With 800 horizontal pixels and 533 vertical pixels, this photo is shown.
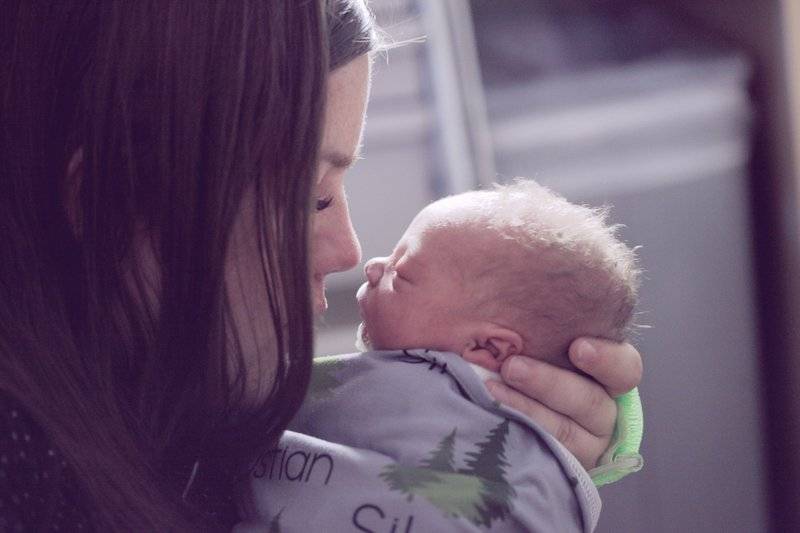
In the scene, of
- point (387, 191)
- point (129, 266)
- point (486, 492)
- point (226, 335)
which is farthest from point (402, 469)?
point (387, 191)

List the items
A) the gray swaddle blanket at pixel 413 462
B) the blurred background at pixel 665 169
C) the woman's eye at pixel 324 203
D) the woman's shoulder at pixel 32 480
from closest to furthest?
the woman's shoulder at pixel 32 480
the gray swaddle blanket at pixel 413 462
the woman's eye at pixel 324 203
the blurred background at pixel 665 169

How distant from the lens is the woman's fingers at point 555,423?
2.96 feet

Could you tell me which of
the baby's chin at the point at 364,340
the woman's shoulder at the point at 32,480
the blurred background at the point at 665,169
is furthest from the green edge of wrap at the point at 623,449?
the blurred background at the point at 665,169

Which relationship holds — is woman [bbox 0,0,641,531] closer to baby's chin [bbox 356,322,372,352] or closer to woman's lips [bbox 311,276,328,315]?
woman's lips [bbox 311,276,328,315]

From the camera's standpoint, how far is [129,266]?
2.51ft

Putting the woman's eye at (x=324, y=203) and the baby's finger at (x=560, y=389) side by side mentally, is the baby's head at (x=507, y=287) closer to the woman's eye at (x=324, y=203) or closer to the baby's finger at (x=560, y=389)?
the baby's finger at (x=560, y=389)

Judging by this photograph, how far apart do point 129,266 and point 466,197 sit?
17.1 inches

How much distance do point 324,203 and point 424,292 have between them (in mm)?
164

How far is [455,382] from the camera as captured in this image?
903mm

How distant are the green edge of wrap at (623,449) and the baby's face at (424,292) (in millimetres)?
200

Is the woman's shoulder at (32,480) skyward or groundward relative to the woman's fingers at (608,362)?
skyward

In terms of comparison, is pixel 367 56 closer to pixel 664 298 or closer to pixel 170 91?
pixel 170 91

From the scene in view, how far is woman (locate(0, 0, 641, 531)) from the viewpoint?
697mm

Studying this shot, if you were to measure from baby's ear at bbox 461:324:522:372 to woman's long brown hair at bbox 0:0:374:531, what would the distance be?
0.77ft
